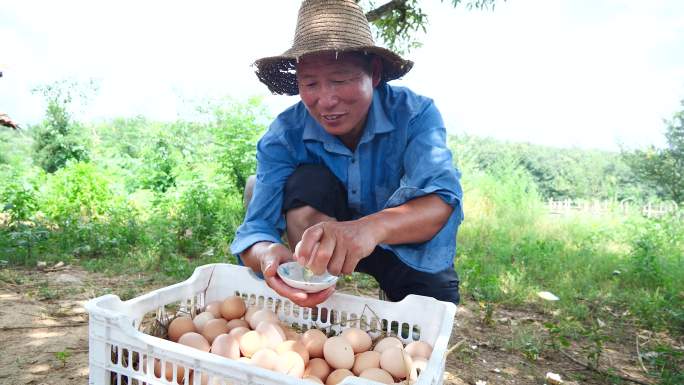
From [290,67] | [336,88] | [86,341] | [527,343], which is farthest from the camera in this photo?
[527,343]

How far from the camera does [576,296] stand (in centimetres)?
330

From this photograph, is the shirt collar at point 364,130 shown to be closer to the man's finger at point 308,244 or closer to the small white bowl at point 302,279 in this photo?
the small white bowl at point 302,279

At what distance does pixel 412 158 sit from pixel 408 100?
0.29 meters

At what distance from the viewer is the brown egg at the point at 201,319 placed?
4.82ft

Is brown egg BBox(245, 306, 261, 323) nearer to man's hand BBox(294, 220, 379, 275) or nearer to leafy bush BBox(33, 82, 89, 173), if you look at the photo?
man's hand BBox(294, 220, 379, 275)

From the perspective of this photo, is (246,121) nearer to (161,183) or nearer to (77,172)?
(77,172)

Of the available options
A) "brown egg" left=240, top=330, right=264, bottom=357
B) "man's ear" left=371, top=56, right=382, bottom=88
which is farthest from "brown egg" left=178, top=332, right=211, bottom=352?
"man's ear" left=371, top=56, right=382, bottom=88

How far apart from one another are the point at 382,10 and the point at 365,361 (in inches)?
136

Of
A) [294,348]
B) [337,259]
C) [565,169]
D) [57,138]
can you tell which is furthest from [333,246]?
[565,169]

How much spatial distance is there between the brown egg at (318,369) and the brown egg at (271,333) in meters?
0.11

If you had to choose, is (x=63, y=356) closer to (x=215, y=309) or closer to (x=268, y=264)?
(x=215, y=309)

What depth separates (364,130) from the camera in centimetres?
191

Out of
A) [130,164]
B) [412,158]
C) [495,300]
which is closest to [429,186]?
[412,158]

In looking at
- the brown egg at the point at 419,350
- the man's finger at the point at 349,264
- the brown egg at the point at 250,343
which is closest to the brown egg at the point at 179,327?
the brown egg at the point at 250,343
